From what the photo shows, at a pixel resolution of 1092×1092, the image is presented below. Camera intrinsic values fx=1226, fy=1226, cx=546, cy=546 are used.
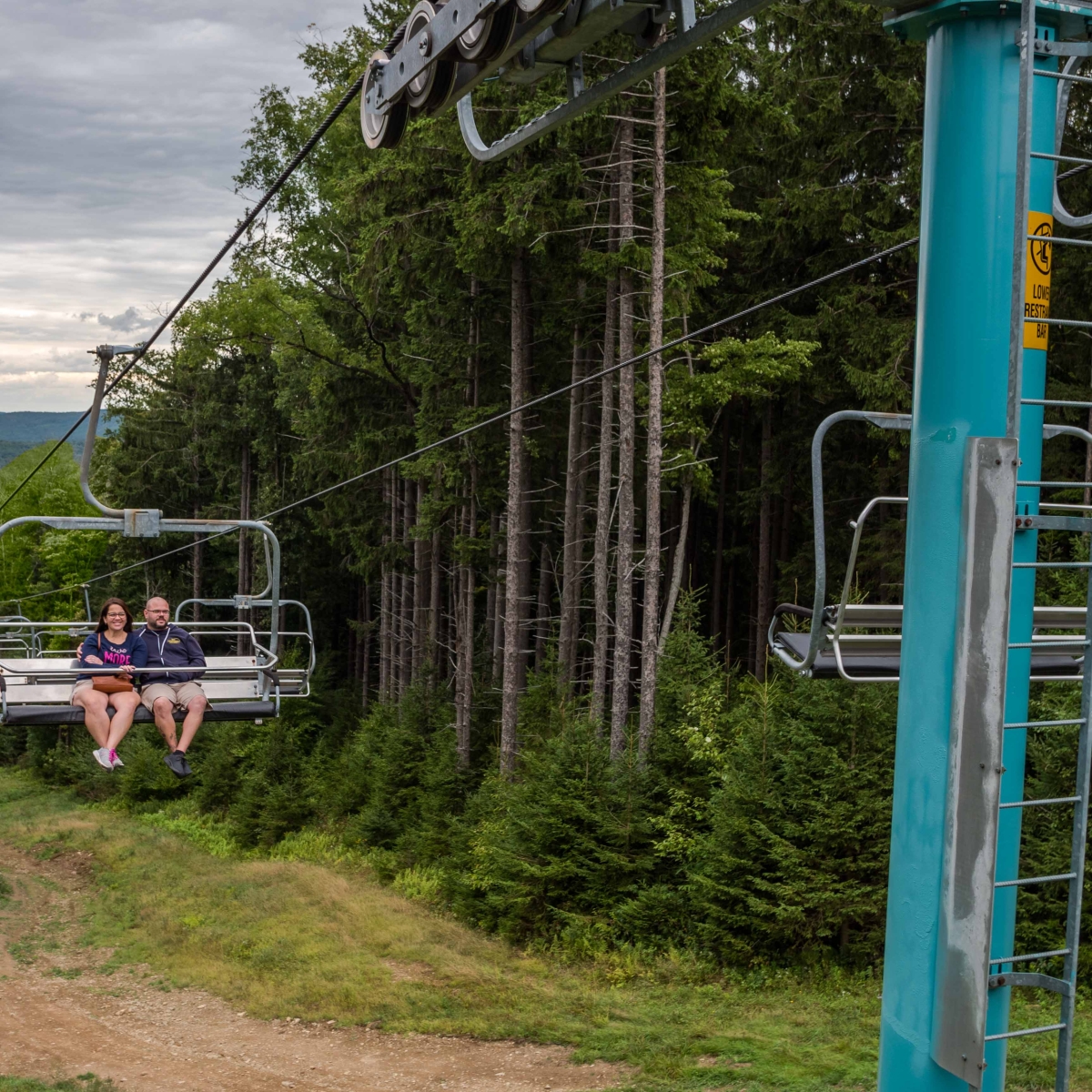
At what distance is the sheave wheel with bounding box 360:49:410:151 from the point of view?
15.0 ft

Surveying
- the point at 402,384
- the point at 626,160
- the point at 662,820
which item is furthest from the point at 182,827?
the point at 626,160

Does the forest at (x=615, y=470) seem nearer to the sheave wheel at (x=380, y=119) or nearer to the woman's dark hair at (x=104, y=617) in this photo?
the woman's dark hair at (x=104, y=617)

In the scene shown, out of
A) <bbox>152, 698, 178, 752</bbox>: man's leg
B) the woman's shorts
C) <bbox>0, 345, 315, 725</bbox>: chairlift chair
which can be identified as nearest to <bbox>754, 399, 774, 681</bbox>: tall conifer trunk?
<bbox>0, 345, 315, 725</bbox>: chairlift chair

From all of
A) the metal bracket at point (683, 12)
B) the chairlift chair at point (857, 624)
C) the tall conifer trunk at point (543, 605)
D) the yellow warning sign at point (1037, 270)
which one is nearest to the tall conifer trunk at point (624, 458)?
the tall conifer trunk at point (543, 605)

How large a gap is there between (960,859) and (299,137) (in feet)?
107

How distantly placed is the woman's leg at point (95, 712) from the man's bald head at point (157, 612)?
0.75 m

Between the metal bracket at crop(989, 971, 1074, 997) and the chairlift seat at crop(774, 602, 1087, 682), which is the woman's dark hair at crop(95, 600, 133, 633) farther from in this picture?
the metal bracket at crop(989, 971, 1074, 997)

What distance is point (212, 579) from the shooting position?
4397cm

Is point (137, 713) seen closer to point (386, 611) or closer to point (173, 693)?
point (173, 693)

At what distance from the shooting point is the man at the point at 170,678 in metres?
10.5

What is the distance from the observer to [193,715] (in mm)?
10484

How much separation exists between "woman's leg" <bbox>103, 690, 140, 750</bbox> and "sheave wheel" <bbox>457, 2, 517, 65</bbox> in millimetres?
7648

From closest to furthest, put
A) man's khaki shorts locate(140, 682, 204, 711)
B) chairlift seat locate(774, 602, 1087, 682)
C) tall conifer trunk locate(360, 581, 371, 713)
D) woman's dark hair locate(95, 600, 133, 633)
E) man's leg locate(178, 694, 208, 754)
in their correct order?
chairlift seat locate(774, 602, 1087, 682), woman's dark hair locate(95, 600, 133, 633), man's leg locate(178, 694, 208, 754), man's khaki shorts locate(140, 682, 204, 711), tall conifer trunk locate(360, 581, 371, 713)

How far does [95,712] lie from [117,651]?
2.06 feet
